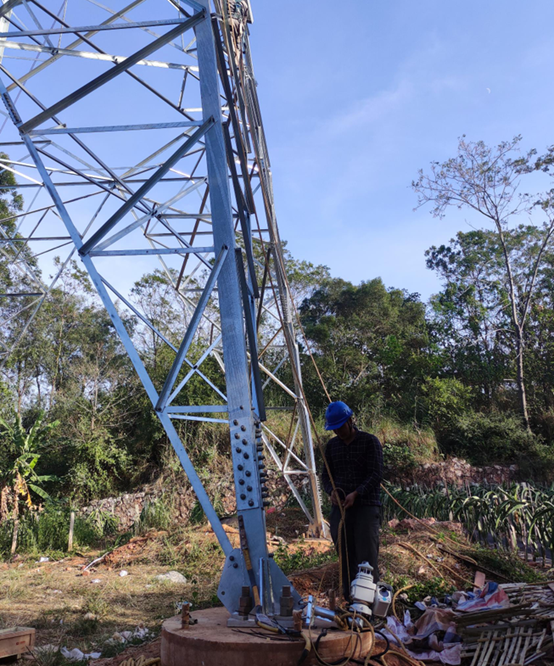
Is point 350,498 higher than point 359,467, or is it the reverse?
point 359,467

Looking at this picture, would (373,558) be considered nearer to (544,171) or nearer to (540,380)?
(540,380)

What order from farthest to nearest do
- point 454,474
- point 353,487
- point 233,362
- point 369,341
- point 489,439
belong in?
point 369,341, point 489,439, point 454,474, point 353,487, point 233,362

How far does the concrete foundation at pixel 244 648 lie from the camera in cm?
260

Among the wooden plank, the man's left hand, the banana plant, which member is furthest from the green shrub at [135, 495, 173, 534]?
the man's left hand

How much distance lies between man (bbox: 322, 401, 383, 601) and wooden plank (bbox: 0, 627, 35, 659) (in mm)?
2590

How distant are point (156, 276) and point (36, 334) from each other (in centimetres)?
538

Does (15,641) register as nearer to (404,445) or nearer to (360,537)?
(360,537)

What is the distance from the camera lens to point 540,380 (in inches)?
727

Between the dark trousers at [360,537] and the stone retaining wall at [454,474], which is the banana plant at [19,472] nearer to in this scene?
the stone retaining wall at [454,474]

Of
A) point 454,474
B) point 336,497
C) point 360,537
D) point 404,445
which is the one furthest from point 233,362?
point 404,445

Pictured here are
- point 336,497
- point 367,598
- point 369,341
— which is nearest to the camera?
point 367,598

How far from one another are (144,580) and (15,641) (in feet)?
13.7

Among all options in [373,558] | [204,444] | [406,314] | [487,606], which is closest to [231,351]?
[373,558]

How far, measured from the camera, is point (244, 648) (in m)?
2.61
